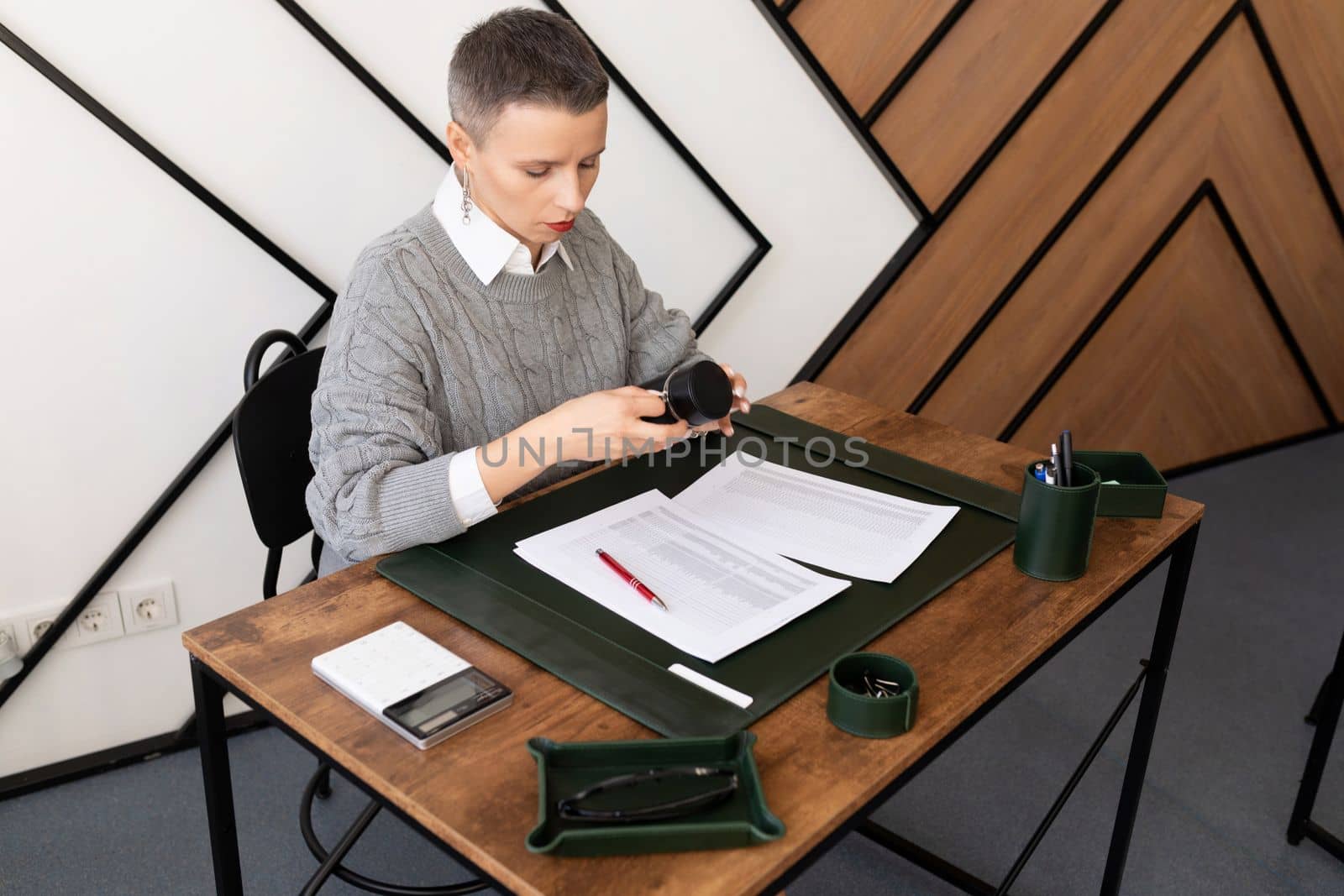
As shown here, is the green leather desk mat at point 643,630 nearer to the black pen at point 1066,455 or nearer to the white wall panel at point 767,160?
the black pen at point 1066,455

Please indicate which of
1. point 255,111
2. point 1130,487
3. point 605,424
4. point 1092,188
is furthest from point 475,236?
point 1092,188

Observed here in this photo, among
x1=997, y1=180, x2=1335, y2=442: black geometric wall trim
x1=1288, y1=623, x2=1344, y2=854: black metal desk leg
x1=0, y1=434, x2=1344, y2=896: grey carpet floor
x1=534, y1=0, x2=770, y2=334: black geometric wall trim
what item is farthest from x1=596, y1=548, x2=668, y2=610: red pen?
x1=997, y1=180, x2=1335, y2=442: black geometric wall trim

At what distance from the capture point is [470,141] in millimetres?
1353

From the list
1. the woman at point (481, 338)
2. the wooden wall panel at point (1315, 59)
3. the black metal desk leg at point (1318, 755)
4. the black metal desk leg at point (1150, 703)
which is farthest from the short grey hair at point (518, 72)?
the wooden wall panel at point (1315, 59)

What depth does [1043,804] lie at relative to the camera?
2016 mm

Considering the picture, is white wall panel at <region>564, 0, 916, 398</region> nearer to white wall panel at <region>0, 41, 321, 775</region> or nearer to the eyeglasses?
white wall panel at <region>0, 41, 321, 775</region>

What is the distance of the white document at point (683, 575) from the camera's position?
44.4 inches

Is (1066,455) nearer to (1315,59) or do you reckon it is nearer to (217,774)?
(217,774)

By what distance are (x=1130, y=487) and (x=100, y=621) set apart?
1.69 m

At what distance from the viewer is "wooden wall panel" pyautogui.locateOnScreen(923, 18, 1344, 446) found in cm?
282

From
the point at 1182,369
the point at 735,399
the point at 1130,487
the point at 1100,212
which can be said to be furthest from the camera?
the point at 1182,369

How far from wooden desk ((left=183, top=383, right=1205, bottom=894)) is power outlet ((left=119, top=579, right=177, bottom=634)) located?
2.94 ft

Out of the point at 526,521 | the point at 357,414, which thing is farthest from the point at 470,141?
the point at 526,521

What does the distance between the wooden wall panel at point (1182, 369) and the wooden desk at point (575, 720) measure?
1718mm
